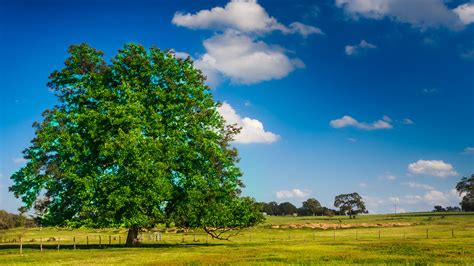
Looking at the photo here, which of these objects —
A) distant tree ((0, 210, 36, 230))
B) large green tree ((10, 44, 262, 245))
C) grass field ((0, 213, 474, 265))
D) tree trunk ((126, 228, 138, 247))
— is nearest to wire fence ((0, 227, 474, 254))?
grass field ((0, 213, 474, 265))

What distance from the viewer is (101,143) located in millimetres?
49250

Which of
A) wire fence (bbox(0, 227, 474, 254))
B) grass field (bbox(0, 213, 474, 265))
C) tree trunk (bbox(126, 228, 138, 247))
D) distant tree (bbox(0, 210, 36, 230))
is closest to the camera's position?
grass field (bbox(0, 213, 474, 265))

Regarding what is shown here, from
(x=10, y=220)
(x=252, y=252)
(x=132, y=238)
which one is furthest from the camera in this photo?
(x=10, y=220)

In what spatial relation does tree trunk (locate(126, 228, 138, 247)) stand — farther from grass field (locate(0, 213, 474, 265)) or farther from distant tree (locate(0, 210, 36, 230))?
distant tree (locate(0, 210, 36, 230))

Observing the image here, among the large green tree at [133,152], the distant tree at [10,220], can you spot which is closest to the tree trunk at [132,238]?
the large green tree at [133,152]

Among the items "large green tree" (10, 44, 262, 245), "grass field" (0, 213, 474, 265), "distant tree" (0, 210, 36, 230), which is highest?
"large green tree" (10, 44, 262, 245)

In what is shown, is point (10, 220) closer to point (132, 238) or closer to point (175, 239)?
point (175, 239)

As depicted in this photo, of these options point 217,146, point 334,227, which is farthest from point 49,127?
point 334,227

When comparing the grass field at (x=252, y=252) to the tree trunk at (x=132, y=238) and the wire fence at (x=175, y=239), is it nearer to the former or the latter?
the wire fence at (x=175, y=239)

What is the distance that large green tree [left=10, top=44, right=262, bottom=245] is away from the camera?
47000mm

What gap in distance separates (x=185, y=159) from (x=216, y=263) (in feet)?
71.3

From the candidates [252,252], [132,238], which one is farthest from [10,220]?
[252,252]

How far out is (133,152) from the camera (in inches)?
1831

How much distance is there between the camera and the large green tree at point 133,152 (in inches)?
1850
